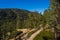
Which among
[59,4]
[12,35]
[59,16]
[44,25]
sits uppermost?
[59,4]

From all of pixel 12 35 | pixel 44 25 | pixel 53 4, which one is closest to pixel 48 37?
pixel 53 4

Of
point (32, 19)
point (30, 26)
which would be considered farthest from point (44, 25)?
point (30, 26)

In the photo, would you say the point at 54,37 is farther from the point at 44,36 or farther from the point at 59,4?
the point at 59,4

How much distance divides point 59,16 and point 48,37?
18.8ft

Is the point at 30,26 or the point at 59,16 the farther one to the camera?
the point at 30,26

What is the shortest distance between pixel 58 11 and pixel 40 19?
27307mm

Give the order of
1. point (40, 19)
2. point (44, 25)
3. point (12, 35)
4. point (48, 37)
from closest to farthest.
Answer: point (48, 37) → point (44, 25) → point (40, 19) → point (12, 35)

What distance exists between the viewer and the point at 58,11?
34.8 metres

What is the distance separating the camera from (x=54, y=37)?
116 feet

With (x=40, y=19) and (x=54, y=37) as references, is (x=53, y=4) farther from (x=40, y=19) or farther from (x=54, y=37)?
(x=40, y=19)

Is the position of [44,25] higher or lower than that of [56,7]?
lower

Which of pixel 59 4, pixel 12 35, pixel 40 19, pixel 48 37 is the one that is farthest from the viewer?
pixel 12 35

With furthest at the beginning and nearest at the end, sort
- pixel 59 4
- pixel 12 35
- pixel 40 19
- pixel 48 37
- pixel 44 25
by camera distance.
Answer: pixel 12 35, pixel 40 19, pixel 44 25, pixel 48 37, pixel 59 4

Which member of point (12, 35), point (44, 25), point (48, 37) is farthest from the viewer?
point (12, 35)
